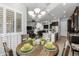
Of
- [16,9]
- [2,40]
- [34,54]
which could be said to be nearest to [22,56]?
[34,54]

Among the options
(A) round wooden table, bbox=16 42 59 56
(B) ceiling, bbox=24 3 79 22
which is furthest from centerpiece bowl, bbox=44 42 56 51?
(B) ceiling, bbox=24 3 79 22

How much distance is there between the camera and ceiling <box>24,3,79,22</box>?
108 inches

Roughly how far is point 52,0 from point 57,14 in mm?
266

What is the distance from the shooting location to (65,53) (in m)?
2.79

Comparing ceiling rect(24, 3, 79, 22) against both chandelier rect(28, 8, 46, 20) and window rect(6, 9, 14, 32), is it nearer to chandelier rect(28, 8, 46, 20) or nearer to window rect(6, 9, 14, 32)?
chandelier rect(28, 8, 46, 20)

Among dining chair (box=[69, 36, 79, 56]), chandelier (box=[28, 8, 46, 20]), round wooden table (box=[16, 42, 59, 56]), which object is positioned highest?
chandelier (box=[28, 8, 46, 20])

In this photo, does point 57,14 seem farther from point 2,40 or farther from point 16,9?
point 2,40

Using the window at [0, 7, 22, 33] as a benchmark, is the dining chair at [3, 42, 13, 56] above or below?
below

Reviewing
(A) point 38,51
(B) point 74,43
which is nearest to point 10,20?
(A) point 38,51

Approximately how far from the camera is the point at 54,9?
9.00ft

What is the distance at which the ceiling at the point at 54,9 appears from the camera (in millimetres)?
2750

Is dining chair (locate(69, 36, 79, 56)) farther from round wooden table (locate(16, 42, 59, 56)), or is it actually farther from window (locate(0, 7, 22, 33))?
window (locate(0, 7, 22, 33))

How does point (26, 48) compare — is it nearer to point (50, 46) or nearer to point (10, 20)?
point (50, 46)

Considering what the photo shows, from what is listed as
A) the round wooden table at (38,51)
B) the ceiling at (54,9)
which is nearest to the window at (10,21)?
the ceiling at (54,9)
